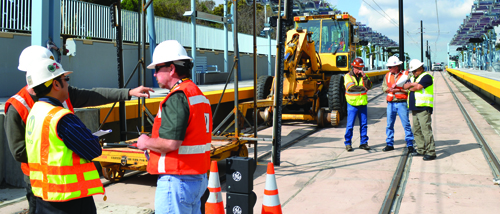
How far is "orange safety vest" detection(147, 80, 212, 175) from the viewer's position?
9.85 ft

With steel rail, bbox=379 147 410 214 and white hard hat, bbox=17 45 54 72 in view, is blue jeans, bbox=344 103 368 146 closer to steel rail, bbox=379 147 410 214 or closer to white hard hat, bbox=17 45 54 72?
steel rail, bbox=379 147 410 214

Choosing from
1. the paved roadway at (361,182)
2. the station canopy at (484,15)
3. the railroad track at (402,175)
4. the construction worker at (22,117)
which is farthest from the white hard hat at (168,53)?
the station canopy at (484,15)

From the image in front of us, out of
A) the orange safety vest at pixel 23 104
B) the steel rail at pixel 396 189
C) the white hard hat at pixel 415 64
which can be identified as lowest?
the steel rail at pixel 396 189

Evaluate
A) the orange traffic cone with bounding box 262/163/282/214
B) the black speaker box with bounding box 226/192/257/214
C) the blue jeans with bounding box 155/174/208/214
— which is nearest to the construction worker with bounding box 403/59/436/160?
the orange traffic cone with bounding box 262/163/282/214

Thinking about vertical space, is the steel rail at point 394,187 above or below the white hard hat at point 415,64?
below

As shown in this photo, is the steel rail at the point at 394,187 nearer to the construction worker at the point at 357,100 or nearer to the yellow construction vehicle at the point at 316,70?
the construction worker at the point at 357,100

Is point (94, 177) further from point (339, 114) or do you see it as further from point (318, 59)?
point (318, 59)

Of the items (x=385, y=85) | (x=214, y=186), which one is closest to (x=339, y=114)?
(x=385, y=85)

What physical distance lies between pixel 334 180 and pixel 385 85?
3259mm

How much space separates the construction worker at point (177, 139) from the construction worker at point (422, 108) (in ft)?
20.0

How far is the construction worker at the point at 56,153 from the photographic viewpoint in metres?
2.66

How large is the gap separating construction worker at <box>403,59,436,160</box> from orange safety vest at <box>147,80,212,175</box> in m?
6.14

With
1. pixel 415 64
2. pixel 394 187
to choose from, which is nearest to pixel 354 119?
pixel 415 64

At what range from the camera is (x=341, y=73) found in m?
14.6
